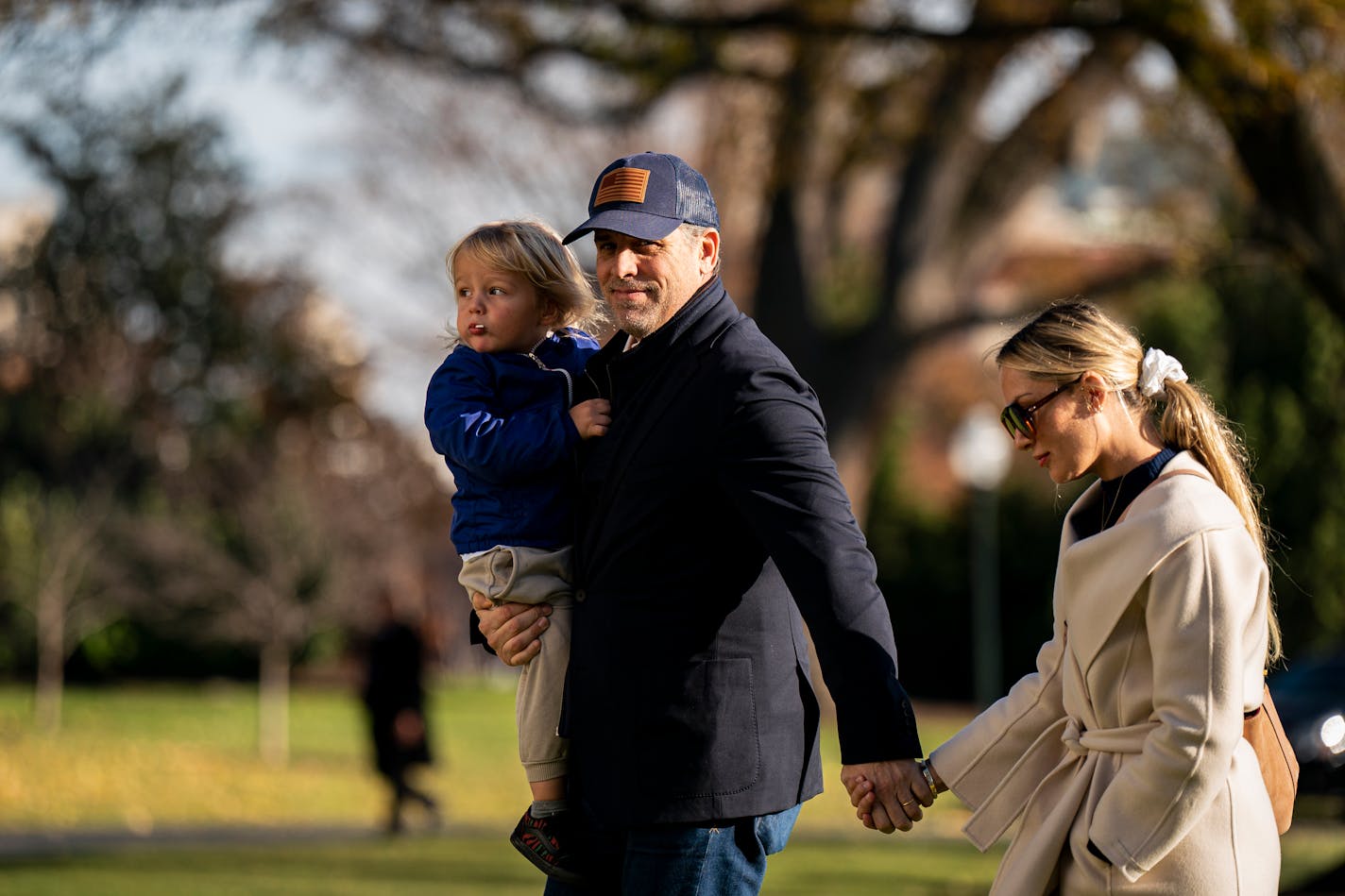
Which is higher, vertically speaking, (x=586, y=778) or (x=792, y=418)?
(x=792, y=418)

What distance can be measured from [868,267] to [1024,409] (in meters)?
31.5

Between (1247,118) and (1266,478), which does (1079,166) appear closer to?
(1247,118)

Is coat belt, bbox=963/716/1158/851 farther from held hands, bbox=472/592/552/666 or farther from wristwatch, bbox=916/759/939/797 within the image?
held hands, bbox=472/592/552/666

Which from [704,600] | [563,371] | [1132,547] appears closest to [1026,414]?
[1132,547]

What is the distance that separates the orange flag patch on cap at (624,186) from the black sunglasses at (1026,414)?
936 mm

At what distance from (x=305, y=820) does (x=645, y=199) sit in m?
13.2

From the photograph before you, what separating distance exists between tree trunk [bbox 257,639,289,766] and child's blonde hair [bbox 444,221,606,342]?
709 inches

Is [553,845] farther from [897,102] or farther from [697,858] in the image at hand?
[897,102]

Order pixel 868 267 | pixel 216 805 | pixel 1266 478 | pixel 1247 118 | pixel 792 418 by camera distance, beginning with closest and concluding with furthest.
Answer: pixel 792 418, pixel 1247 118, pixel 216 805, pixel 1266 478, pixel 868 267

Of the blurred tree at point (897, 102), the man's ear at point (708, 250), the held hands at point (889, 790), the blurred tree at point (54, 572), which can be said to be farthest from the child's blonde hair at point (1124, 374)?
the blurred tree at point (54, 572)

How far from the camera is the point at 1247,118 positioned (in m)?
9.45

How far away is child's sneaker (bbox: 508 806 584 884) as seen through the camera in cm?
395

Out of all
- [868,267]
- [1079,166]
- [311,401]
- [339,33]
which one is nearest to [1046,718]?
[339,33]

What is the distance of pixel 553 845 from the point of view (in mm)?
3953
